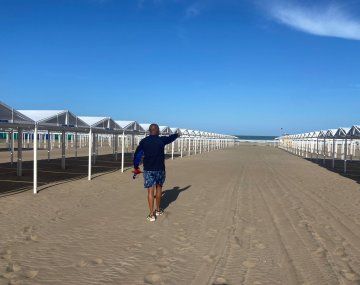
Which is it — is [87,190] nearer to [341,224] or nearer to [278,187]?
[278,187]

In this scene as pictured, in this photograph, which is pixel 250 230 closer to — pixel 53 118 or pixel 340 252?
pixel 340 252

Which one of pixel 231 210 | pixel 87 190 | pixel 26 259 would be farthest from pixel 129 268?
pixel 87 190

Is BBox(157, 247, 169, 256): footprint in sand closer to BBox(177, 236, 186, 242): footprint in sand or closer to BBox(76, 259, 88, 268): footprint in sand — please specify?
BBox(177, 236, 186, 242): footprint in sand

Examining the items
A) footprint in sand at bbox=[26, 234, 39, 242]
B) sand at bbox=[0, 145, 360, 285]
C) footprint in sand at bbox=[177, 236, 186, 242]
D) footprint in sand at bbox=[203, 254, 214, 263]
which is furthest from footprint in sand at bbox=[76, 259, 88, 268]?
footprint in sand at bbox=[177, 236, 186, 242]

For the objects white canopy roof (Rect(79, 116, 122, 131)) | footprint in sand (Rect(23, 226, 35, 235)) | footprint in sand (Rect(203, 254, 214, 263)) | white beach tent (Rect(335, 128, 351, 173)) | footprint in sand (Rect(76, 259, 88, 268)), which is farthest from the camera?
white canopy roof (Rect(79, 116, 122, 131))

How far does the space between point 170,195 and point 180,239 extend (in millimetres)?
4327

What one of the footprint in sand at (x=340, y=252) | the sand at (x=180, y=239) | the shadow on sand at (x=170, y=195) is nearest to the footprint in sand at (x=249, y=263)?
the sand at (x=180, y=239)

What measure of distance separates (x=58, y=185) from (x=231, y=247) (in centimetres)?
724

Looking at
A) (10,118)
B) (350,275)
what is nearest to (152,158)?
(350,275)

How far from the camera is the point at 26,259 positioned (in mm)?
4602

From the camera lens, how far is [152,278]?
4070 mm

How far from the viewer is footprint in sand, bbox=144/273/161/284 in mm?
3967

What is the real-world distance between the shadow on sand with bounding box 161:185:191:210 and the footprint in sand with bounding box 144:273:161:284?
393cm

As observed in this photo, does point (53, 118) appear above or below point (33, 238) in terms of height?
above
